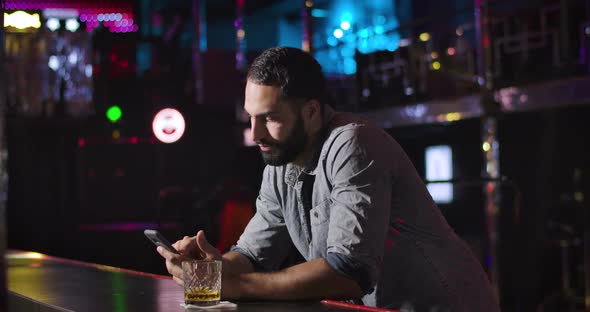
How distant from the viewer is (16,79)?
737 cm

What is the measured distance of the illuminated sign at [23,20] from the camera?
24.4 feet

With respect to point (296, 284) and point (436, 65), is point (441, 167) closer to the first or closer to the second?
point (436, 65)

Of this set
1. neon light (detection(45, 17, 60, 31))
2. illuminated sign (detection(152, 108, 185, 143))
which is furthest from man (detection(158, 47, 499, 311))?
neon light (detection(45, 17, 60, 31))

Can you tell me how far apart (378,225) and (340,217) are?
3.3 inches

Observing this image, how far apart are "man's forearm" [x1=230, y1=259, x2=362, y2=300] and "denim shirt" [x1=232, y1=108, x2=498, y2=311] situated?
0.03 metres

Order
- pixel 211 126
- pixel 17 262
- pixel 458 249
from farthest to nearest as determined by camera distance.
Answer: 1. pixel 211 126
2. pixel 17 262
3. pixel 458 249

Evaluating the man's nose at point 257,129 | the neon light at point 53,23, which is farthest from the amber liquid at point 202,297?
the neon light at point 53,23

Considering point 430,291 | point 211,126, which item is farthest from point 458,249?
point 211,126

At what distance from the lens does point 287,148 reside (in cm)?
199

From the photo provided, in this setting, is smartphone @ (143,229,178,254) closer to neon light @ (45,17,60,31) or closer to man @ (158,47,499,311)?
man @ (158,47,499,311)

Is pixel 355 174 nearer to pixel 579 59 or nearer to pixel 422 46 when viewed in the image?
pixel 579 59

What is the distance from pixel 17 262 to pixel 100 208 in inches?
172

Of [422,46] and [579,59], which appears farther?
[422,46]

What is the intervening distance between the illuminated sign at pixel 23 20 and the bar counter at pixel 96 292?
5.23m
